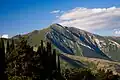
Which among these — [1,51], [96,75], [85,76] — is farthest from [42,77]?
[96,75]

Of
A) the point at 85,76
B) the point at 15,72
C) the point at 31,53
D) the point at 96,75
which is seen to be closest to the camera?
the point at 15,72

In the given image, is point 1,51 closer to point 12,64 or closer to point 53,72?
point 12,64

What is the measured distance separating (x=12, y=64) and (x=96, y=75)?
72838 mm

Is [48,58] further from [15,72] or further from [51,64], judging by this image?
[15,72]

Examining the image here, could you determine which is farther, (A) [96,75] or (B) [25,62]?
(A) [96,75]

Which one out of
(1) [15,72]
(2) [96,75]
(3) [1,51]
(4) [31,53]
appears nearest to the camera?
(3) [1,51]

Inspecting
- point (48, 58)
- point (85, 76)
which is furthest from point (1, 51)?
point (85, 76)

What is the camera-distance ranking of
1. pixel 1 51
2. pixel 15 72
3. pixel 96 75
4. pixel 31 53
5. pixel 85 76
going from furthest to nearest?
pixel 96 75 → pixel 85 76 → pixel 31 53 → pixel 15 72 → pixel 1 51

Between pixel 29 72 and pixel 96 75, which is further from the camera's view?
pixel 96 75

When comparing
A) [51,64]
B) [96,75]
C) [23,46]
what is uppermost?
[23,46]

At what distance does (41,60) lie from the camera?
95.5 meters

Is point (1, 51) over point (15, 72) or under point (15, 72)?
over

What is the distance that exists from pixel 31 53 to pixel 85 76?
182ft

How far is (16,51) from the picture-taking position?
92875 mm
